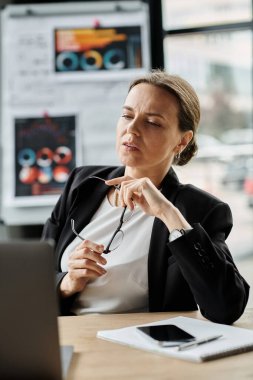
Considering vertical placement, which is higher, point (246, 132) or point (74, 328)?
point (246, 132)

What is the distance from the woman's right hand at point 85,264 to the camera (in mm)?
1563

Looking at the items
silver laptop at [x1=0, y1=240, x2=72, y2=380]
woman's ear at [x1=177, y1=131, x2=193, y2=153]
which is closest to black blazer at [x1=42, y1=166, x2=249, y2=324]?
woman's ear at [x1=177, y1=131, x2=193, y2=153]

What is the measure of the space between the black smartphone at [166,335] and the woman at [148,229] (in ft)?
0.85

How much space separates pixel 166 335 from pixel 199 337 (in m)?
0.07

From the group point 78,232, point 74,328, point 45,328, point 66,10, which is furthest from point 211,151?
point 45,328

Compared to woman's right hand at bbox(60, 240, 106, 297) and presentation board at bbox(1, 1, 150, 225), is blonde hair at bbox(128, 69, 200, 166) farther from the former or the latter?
presentation board at bbox(1, 1, 150, 225)

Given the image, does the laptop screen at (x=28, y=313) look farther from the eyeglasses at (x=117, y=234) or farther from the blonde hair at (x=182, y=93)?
the blonde hair at (x=182, y=93)

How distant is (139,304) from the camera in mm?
1704

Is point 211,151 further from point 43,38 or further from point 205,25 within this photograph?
point 43,38

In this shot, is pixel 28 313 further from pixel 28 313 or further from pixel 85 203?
pixel 85 203

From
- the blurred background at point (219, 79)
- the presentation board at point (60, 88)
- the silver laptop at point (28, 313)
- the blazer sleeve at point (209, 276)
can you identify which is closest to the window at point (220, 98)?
the blurred background at point (219, 79)

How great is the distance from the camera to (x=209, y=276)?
150 cm

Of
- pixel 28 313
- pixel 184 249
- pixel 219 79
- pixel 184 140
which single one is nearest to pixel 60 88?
pixel 219 79

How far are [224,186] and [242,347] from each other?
2.09 m
